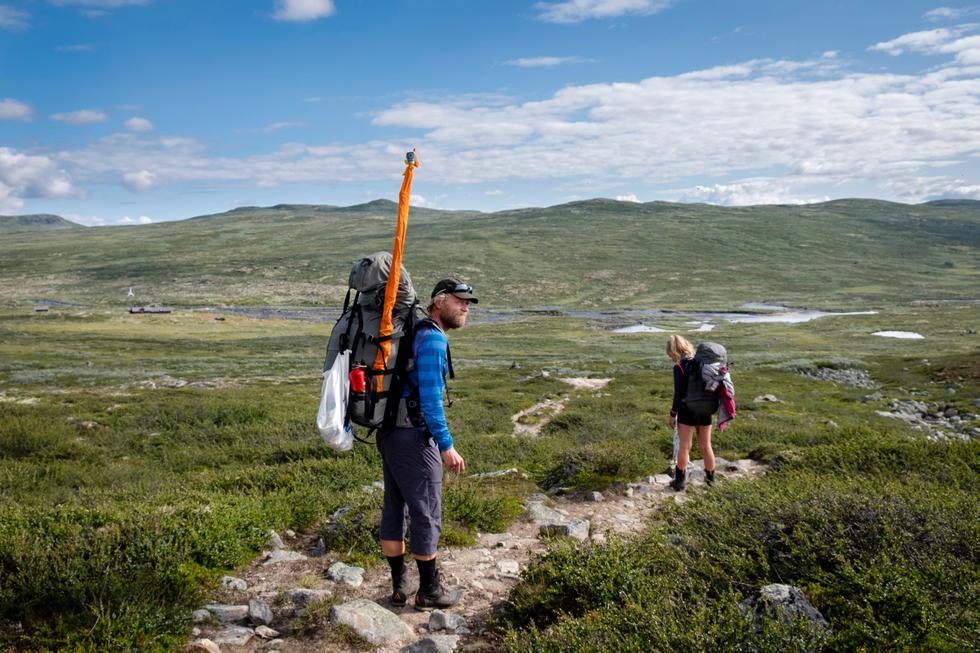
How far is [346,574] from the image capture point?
210 inches

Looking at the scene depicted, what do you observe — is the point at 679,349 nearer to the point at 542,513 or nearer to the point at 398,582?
the point at 542,513

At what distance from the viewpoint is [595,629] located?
11.6 ft

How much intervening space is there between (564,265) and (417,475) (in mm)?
139102

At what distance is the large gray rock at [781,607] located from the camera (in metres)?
3.29

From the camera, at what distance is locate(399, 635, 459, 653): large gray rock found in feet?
13.2

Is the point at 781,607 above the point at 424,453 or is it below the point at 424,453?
below

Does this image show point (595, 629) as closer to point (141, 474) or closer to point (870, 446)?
point (870, 446)

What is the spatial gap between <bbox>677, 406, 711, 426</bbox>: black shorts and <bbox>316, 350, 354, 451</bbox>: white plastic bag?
5.46 meters

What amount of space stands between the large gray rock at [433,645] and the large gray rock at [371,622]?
0.59ft

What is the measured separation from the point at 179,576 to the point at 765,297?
11844 cm

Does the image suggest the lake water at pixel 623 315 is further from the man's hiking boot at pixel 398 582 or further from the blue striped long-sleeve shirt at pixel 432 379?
the blue striped long-sleeve shirt at pixel 432 379

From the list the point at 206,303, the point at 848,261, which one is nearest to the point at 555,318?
the point at 206,303

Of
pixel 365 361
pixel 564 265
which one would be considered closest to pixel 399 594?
pixel 365 361

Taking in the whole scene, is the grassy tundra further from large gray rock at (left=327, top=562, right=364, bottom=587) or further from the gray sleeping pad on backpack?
the gray sleeping pad on backpack
